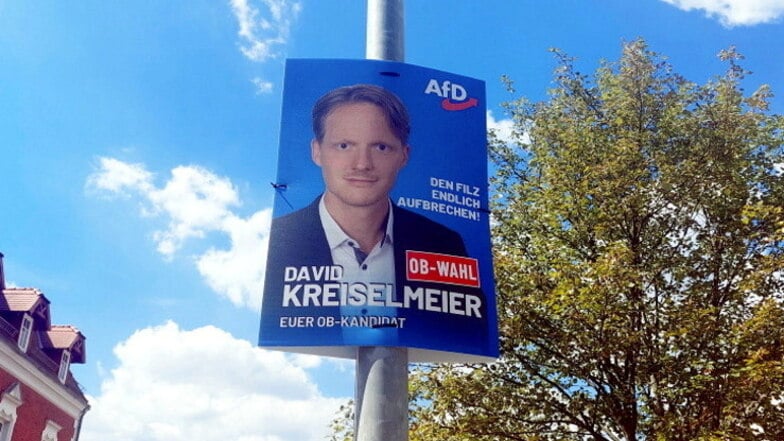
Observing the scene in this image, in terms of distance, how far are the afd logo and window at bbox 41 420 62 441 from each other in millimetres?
26579

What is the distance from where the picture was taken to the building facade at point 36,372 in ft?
84.8

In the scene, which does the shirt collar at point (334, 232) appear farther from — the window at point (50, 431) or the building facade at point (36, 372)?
the window at point (50, 431)

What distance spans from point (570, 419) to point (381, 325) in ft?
31.2

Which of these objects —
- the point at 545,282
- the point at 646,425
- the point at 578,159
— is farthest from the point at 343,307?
the point at 578,159

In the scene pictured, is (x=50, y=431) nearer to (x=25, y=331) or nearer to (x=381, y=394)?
(x=25, y=331)

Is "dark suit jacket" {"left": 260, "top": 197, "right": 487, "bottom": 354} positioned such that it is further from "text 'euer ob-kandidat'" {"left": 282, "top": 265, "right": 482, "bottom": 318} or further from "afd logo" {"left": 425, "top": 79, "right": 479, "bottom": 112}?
"afd logo" {"left": 425, "top": 79, "right": 479, "bottom": 112}

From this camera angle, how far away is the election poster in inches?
313

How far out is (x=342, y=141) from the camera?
29.3ft

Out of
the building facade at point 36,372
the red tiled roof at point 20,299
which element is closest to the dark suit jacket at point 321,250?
the building facade at point 36,372

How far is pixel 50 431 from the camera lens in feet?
98.1

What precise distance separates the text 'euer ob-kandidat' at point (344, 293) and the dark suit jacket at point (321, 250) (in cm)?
6

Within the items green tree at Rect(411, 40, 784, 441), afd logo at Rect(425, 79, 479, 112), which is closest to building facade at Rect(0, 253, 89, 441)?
green tree at Rect(411, 40, 784, 441)

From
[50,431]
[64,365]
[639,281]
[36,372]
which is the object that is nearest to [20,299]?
[36,372]

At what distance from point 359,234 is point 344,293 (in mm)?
866
